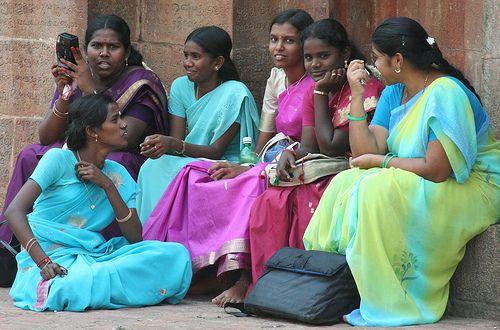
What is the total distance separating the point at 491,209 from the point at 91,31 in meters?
3.04

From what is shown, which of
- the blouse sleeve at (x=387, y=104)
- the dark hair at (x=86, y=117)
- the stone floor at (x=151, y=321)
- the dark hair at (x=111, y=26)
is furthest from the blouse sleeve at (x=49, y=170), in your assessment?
the blouse sleeve at (x=387, y=104)

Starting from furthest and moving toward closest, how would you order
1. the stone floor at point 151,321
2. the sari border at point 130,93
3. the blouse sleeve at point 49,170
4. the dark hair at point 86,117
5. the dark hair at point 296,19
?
the sari border at point 130,93 < the dark hair at point 296,19 < the dark hair at point 86,117 < the blouse sleeve at point 49,170 < the stone floor at point 151,321

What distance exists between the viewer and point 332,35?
713cm

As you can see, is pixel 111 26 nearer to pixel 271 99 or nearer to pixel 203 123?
pixel 203 123

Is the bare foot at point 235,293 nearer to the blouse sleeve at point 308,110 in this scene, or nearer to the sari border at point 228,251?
the sari border at point 228,251

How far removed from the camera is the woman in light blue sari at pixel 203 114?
773 centimetres

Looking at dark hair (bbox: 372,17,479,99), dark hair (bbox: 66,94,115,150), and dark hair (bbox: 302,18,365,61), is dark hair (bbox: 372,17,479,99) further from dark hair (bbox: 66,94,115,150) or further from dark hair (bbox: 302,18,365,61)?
dark hair (bbox: 66,94,115,150)

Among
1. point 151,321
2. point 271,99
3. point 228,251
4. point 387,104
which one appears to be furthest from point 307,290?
point 271,99

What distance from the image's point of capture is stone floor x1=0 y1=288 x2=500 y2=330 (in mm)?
5953

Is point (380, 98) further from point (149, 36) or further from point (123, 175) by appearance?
point (149, 36)

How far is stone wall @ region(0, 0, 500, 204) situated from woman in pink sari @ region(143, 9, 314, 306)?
80 centimetres

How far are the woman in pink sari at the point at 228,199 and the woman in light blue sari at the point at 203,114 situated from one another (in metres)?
0.17

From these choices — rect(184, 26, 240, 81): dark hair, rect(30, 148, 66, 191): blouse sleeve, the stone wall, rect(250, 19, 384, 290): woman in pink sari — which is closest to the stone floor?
rect(250, 19, 384, 290): woman in pink sari

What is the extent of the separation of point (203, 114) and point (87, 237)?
1506 mm
